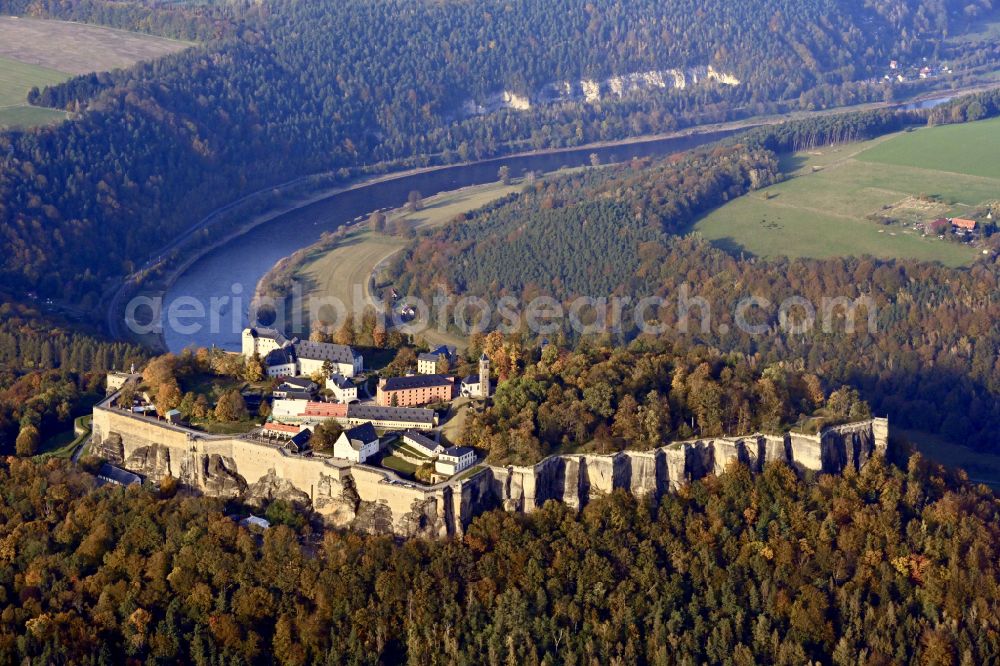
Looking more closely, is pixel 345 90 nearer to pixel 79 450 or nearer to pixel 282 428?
pixel 79 450

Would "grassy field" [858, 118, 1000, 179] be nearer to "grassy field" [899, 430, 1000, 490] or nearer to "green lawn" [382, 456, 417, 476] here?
"grassy field" [899, 430, 1000, 490]

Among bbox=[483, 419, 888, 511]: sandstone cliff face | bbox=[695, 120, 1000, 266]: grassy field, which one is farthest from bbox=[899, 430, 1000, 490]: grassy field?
bbox=[695, 120, 1000, 266]: grassy field

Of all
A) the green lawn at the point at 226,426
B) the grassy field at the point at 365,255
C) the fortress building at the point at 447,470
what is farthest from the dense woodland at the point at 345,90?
the fortress building at the point at 447,470

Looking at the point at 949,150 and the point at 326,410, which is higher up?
the point at 326,410

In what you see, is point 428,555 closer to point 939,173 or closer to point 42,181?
point 42,181

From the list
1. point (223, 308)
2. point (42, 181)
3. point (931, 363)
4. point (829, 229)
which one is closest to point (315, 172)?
point (42, 181)

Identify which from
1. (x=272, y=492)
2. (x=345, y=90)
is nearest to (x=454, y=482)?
(x=272, y=492)

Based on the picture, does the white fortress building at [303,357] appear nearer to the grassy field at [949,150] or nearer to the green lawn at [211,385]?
the green lawn at [211,385]
